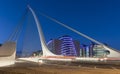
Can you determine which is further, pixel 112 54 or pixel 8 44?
pixel 112 54

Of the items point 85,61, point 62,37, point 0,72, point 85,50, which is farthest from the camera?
point 85,50

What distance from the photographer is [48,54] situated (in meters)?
37.8

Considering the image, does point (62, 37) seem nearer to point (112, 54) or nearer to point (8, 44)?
point (112, 54)

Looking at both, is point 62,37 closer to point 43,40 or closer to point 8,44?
point 43,40

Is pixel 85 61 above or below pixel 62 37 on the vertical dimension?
below

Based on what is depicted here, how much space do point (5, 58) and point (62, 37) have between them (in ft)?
172

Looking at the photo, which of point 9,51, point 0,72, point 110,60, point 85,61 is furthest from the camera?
point 85,61

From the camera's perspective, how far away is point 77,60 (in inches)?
1438

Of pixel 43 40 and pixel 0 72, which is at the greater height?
pixel 43 40

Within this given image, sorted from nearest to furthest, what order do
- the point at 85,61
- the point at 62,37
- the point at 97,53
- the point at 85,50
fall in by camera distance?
the point at 85,61 → the point at 62,37 → the point at 97,53 → the point at 85,50

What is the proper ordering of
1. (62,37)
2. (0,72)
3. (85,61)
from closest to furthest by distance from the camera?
(0,72), (85,61), (62,37)


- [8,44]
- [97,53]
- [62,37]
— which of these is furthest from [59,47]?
[8,44]

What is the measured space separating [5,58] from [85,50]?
87.0 meters

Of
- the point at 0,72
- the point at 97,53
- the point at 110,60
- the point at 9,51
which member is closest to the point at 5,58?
the point at 9,51
